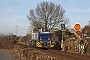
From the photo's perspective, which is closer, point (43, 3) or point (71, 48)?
point (71, 48)

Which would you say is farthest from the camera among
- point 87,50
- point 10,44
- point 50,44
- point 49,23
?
point 49,23

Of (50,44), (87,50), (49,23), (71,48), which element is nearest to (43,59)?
(87,50)

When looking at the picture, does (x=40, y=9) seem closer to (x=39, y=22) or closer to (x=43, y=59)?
(x=39, y=22)

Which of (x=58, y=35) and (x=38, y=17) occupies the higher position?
(x=38, y=17)

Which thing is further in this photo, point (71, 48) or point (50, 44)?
point (50, 44)

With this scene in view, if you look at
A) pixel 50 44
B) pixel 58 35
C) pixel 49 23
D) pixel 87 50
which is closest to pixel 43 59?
pixel 87 50

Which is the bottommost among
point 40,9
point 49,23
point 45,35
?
point 45,35

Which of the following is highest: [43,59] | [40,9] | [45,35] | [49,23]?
[40,9]

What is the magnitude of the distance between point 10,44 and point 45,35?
2178 centimetres

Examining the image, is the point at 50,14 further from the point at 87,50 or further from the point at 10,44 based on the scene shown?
the point at 87,50

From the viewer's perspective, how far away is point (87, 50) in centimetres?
3025

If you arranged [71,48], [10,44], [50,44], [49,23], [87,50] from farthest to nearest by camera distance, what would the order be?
[49,23] < [10,44] < [50,44] < [71,48] < [87,50]

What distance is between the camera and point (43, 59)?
Result: 13219mm

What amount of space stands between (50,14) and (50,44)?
3669 centimetres
